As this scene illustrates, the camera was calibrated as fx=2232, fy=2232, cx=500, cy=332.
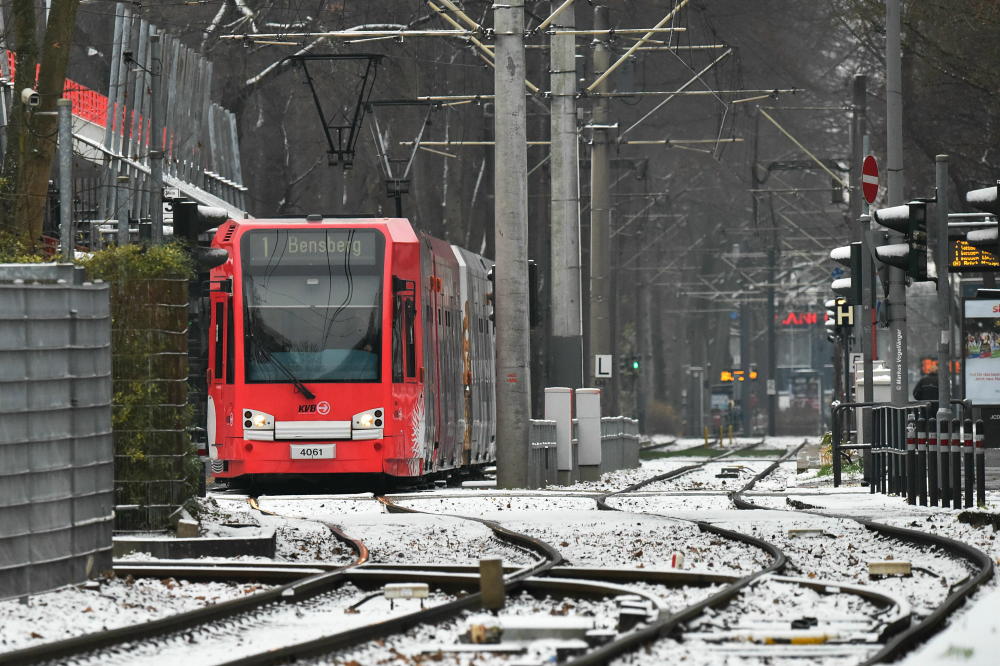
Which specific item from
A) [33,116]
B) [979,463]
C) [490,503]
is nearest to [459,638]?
[979,463]

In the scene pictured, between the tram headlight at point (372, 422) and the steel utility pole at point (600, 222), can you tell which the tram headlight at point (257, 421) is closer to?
the tram headlight at point (372, 422)

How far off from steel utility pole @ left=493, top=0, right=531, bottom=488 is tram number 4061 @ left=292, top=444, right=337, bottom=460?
265cm

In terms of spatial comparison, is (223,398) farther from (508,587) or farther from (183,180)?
(508,587)

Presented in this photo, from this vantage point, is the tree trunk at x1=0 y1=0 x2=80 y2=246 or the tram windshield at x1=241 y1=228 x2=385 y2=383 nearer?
the tree trunk at x1=0 y1=0 x2=80 y2=246

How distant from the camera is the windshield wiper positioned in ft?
82.5

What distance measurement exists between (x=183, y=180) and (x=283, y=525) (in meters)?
17.5

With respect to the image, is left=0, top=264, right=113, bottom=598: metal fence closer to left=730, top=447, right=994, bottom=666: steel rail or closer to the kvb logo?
left=730, top=447, right=994, bottom=666: steel rail

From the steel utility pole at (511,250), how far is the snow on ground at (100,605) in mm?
13766

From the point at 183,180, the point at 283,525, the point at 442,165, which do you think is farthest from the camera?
the point at 442,165

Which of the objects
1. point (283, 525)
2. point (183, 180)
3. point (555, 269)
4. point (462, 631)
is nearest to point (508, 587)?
point (462, 631)

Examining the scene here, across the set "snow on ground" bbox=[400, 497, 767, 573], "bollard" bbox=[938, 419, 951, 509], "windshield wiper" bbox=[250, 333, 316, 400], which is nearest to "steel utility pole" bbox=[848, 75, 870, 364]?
"windshield wiper" bbox=[250, 333, 316, 400]

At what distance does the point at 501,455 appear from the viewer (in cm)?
2712

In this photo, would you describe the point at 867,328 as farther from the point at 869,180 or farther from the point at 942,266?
the point at 942,266

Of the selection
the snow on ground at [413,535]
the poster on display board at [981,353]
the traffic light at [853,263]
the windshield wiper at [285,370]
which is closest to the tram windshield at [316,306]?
the windshield wiper at [285,370]
